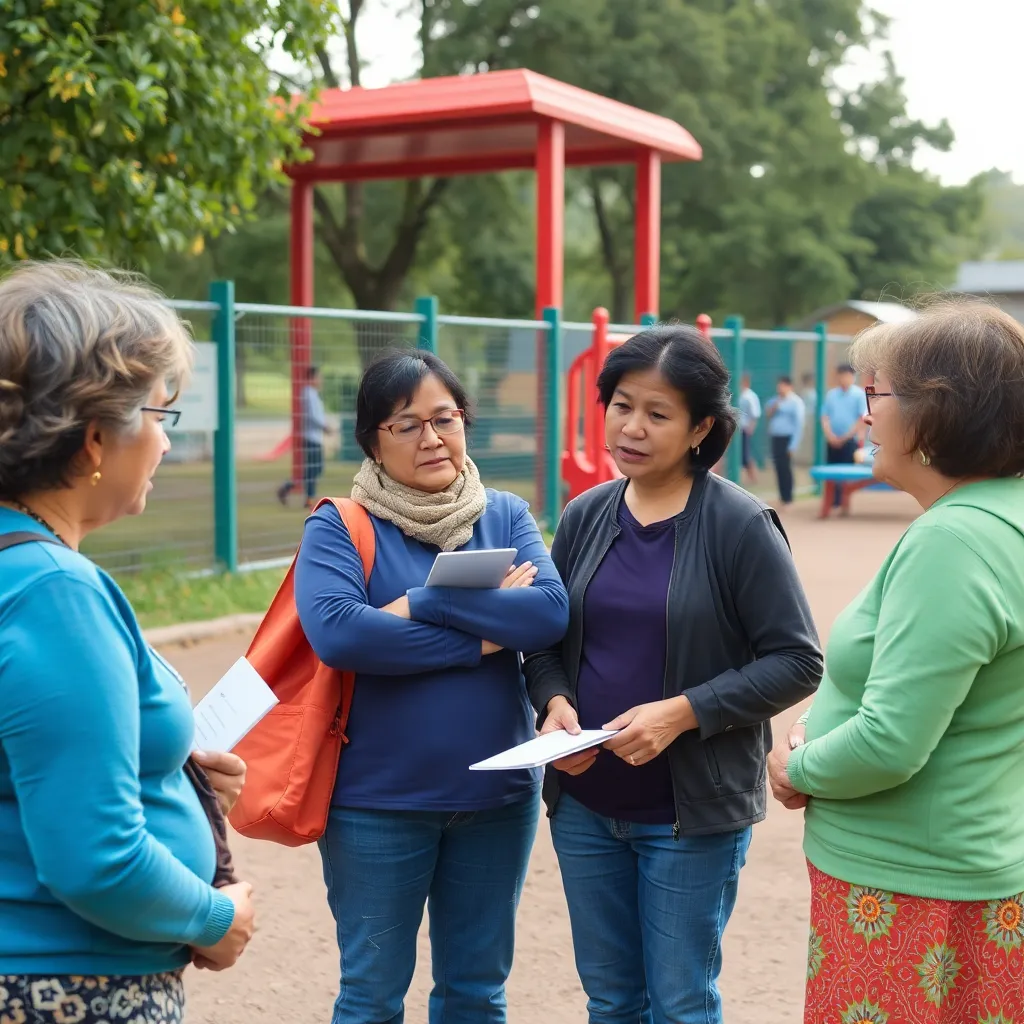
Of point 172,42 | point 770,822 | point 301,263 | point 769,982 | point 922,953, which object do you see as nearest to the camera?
point 922,953

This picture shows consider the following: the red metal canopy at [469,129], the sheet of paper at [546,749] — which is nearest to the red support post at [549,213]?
the red metal canopy at [469,129]

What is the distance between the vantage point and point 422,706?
8.85ft

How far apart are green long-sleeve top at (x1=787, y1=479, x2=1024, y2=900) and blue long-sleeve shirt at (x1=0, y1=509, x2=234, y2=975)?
1.11m

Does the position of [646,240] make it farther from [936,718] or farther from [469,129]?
[936,718]

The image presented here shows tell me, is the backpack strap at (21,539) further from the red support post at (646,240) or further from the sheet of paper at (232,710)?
the red support post at (646,240)

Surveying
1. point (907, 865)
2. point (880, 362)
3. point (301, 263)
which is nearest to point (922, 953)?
point (907, 865)

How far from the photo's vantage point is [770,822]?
207 inches

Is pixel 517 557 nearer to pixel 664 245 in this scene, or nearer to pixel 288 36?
pixel 288 36

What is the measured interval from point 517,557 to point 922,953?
3.80 feet

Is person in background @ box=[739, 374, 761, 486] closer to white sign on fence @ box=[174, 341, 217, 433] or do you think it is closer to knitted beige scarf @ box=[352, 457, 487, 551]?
white sign on fence @ box=[174, 341, 217, 433]

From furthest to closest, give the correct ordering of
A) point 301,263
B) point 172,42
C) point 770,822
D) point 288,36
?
point 301,263
point 288,36
point 172,42
point 770,822

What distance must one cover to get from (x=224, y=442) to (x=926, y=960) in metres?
8.11

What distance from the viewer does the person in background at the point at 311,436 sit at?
36.6 ft

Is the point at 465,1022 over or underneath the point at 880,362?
underneath
